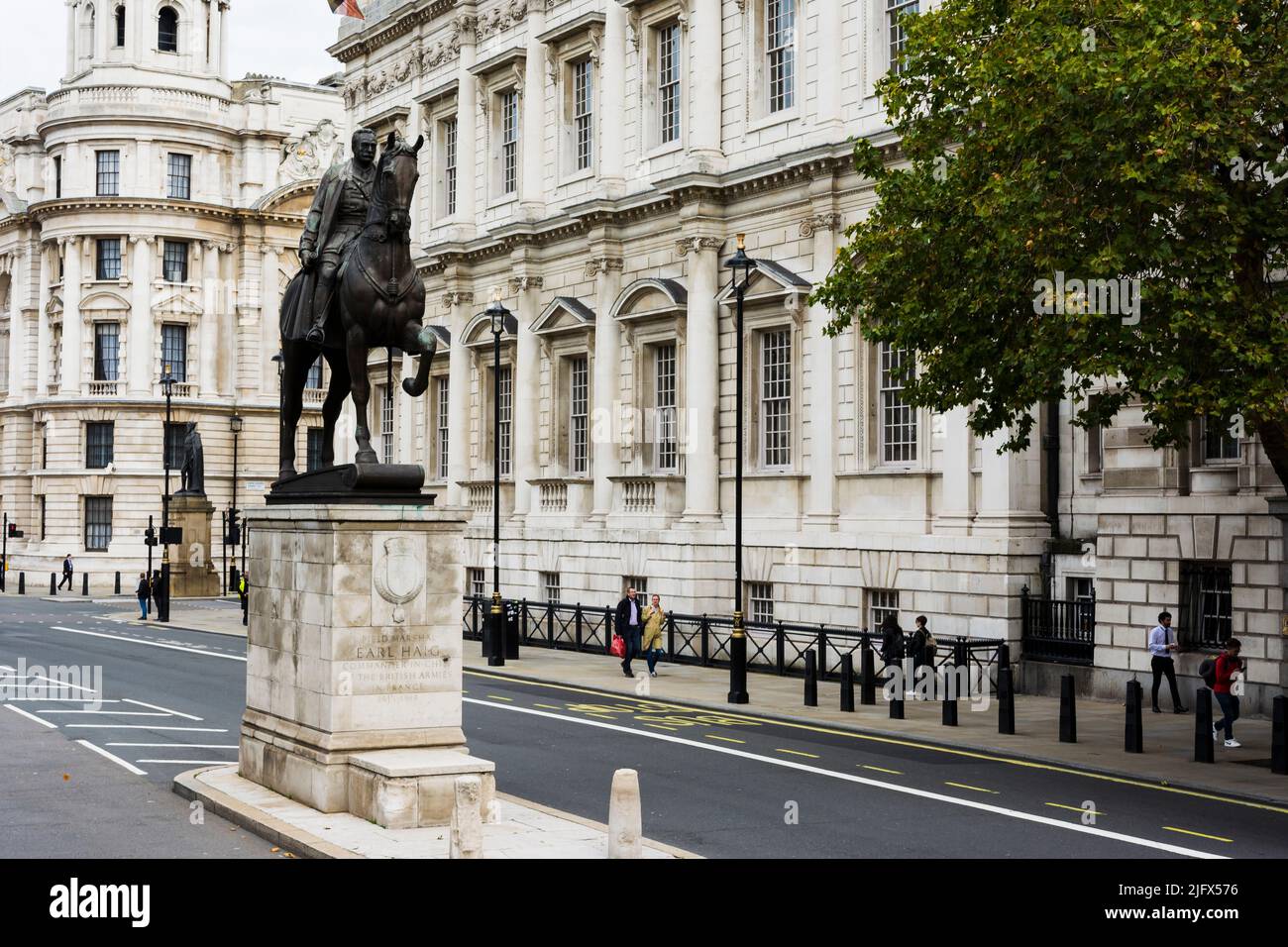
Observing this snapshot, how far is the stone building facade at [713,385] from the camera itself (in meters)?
28.5

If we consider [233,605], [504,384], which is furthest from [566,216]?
[233,605]

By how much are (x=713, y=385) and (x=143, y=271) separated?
5532 cm

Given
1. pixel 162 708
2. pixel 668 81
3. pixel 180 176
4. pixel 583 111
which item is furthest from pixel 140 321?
pixel 162 708

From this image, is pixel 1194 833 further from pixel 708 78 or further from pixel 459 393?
pixel 459 393

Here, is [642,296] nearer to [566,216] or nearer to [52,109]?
[566,216]

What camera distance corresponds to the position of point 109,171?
3332 inches

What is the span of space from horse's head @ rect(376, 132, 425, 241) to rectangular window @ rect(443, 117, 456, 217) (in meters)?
36.0

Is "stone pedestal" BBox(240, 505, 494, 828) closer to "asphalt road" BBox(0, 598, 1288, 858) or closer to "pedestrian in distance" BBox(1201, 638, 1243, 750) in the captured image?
Result: "asphalt road" BBox(0, 598, 1288, 858)

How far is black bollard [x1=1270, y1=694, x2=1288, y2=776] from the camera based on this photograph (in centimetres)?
2009

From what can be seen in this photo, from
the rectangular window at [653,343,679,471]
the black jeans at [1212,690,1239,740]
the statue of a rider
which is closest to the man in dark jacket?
the rectangular window at [653,343,679,471]
